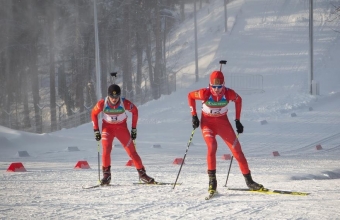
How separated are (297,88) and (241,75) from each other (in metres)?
8.88

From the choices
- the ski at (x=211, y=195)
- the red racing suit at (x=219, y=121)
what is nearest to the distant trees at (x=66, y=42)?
the red racing suit at (x=219, y=121)

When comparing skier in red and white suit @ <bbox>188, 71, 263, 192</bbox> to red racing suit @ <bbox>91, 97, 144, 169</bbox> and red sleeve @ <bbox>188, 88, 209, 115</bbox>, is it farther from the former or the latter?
red racing suit @ <bbox>91, 97, 144, 169</bbox>

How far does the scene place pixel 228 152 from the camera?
64.5ft

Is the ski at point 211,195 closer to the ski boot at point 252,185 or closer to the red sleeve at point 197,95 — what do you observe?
the ski boot at point 252,185

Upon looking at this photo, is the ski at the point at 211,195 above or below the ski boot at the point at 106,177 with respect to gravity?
above

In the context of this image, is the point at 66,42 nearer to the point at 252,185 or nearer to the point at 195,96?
the point at 195,96

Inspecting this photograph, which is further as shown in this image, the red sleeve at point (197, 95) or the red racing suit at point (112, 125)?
the red racing suit at point (112, 125)

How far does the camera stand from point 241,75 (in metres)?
47.0

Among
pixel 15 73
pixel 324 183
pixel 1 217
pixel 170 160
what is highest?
pixel 1 217

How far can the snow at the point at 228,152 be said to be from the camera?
324 inches

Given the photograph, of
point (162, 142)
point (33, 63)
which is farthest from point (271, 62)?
point (162, 142)

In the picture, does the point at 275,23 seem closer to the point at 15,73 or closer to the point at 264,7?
the point at 264,7

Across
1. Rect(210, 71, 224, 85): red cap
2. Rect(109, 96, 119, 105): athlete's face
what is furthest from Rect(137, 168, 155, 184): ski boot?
Rect(210, 71, 224, 85): red cap

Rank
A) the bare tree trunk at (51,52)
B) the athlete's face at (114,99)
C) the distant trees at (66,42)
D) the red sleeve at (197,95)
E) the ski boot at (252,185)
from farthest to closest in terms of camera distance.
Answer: the bare tree trunk at (51,52) < the distant trees at (66,42) < the athlete's face at (114,99) < the red sleeve at (197,95) < the ski boot at (252,185)
